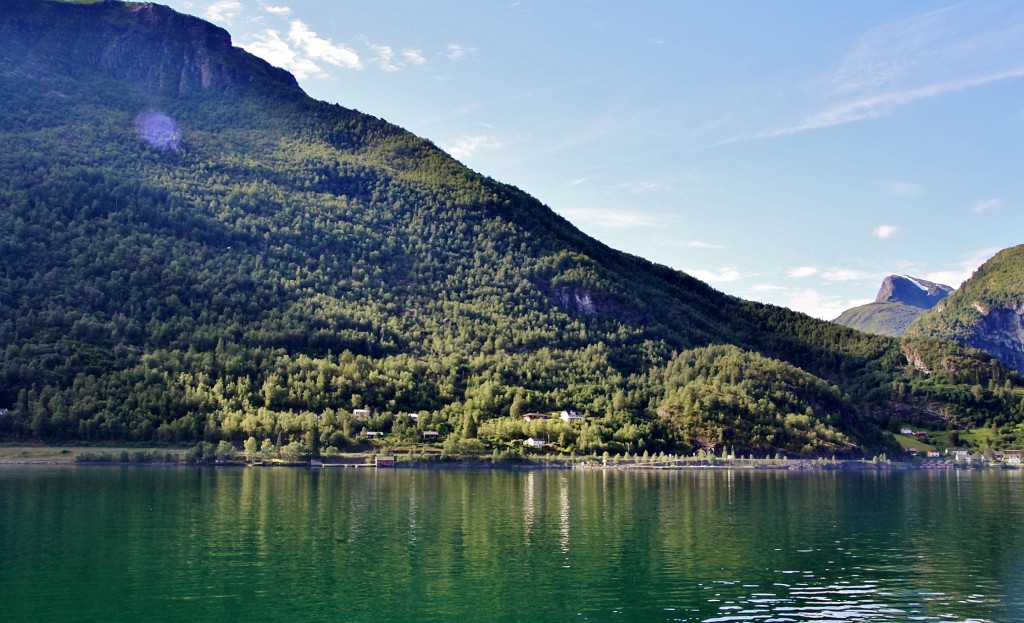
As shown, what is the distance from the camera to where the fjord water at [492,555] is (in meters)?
47.1

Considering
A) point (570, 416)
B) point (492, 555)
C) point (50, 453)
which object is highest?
point (570, 416)

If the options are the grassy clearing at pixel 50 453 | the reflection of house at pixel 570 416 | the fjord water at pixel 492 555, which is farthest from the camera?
the reflection of house at pixel 570 416

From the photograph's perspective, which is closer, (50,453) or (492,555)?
(492,555)

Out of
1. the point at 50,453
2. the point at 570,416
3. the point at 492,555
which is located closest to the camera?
the point at 492,555

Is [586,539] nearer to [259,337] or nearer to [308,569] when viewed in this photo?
[308,569]

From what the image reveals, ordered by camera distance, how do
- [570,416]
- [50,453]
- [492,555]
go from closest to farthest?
[492,555]
[50,453]
[570,416]

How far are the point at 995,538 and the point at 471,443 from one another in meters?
105

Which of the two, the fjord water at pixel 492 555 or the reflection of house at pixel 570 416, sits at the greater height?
the reflection of house at pixel 570 416

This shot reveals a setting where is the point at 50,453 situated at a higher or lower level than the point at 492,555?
higher

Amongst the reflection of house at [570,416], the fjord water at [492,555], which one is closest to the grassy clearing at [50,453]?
the fjord water at [492,555]

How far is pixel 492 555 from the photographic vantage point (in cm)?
6253

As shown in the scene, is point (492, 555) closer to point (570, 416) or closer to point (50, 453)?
point (50, 453)

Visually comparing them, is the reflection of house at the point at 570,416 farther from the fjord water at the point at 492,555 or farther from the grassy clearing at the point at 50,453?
the grassy clearing at the point at 50,453

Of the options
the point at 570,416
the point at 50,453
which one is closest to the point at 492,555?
the point at 50,453
